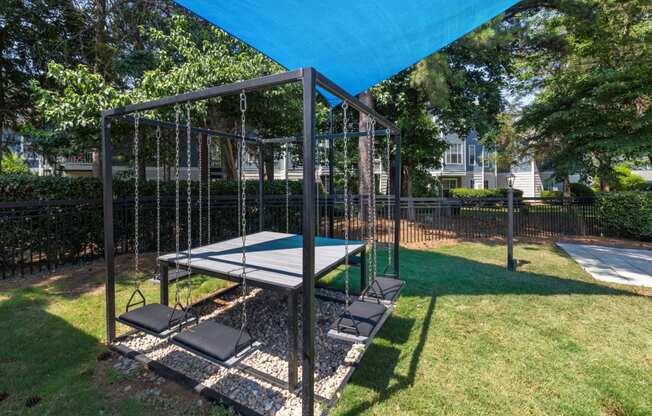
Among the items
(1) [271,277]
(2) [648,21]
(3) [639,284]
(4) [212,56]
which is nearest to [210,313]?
(1) [271,277]

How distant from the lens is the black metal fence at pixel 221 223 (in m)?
4.84

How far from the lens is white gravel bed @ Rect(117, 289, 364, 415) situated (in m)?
2.26

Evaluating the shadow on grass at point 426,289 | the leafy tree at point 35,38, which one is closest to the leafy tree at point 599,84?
the shadow on grass at point 426,289

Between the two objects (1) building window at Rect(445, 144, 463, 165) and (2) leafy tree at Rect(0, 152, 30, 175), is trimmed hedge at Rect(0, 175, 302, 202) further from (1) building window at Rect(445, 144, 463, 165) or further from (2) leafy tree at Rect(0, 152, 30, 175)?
(1) building window at Rect(445, 144, 463, 165)

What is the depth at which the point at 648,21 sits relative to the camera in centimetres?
867

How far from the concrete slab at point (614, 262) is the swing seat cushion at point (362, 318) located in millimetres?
4614

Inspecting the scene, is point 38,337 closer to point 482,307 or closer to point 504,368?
point 504,368

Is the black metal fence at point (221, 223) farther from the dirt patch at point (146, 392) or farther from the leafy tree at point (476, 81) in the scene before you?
the leafy tree at point (476, 81)

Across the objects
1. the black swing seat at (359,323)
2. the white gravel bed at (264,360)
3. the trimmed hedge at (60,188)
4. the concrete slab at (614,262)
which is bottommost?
the white gravel bed at (264,360)

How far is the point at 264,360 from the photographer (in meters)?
2.78

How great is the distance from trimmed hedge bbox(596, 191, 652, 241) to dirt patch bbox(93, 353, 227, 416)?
10618mm

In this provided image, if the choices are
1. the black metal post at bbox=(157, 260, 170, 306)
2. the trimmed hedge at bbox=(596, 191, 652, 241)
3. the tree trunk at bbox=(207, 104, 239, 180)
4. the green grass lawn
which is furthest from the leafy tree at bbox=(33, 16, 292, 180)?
the trimmed hedge at bbox=(596, 191, 652, 241)

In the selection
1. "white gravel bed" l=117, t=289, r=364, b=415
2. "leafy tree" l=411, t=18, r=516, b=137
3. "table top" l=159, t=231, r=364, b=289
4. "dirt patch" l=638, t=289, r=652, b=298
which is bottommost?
"white gravel bed" l=117, t=289, r=364, b=415

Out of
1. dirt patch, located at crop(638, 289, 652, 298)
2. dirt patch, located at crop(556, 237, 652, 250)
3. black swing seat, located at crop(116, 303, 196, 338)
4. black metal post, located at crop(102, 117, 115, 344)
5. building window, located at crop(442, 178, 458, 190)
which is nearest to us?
black swing seat, located at crop(116, 303, 196, 338)
